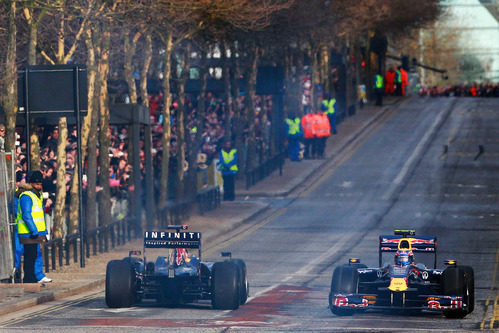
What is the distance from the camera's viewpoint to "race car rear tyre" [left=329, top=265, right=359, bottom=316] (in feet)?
59.2

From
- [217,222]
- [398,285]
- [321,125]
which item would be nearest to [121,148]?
[217,222]

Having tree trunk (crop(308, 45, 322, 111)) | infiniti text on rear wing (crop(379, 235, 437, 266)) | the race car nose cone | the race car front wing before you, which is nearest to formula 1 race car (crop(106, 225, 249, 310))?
the race car front wing

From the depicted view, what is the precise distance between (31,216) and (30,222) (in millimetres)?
104

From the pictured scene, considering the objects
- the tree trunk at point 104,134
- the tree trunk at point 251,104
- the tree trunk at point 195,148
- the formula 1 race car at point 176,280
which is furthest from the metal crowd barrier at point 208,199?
the formula 1 race car at point 176,280

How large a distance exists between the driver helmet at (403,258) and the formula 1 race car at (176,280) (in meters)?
2.43

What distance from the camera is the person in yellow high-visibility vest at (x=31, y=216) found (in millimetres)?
20922

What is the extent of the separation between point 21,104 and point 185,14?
10.8 meters

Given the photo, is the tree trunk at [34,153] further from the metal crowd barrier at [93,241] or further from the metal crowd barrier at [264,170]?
the metal crowd barrier at [264,170]

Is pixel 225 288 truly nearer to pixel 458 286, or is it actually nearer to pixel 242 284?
pixel 242 284

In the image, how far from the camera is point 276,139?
5722 cm

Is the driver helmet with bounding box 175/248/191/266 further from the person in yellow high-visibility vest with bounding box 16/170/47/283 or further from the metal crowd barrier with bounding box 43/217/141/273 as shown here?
the metal crowd barrier with bounding box 43/217/141/273

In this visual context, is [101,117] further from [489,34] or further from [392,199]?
[489,34]

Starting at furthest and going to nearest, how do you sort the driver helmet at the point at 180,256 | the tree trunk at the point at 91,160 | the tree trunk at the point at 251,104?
the tree trunk at the point at 251,104
the tree trunk at the point at 91,160
the driver helmet at the point at 180,256

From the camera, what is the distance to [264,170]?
153ft
